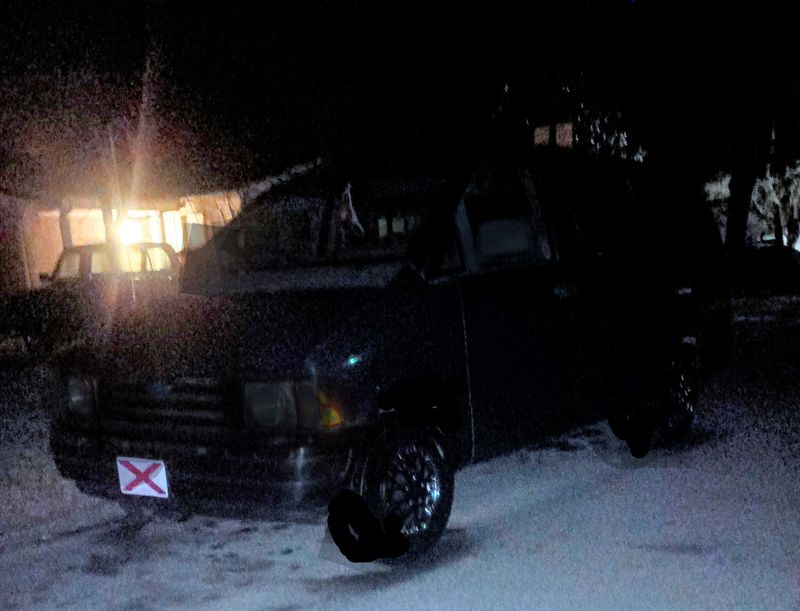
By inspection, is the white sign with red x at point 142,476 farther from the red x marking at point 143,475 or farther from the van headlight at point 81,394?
the van headlight at point 81,394

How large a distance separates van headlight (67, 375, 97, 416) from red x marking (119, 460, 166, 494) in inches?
14.5

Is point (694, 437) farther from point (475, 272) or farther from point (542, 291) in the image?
point (475, 272)

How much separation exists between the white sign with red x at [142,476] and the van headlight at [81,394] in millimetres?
344

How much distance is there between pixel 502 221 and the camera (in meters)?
4.04

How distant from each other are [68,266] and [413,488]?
929cm

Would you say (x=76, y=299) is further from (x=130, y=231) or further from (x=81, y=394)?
(x=130, y=231)

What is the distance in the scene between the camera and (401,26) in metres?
13.3

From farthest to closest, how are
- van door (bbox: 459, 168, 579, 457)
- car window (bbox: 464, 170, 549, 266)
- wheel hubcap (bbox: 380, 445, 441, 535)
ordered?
car window (bbox: 464, 170, 549, 266)
van door (bbox: 459, 168, 579, 457)
wheel hubcap (bbox: 380, 445, 441, 535)

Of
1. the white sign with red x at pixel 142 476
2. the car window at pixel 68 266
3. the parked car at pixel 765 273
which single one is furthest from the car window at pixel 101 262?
the parked car at pixel 765 273

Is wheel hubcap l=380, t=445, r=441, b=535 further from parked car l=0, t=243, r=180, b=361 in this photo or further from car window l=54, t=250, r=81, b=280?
car window l=54, t=250, r=81, b=280

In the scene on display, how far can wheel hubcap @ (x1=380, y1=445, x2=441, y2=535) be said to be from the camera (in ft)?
11.7

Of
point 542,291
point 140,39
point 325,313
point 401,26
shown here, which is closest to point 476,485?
point 542,291

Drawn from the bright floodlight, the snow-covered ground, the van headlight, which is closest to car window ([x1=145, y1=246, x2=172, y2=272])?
the snow-covered ground

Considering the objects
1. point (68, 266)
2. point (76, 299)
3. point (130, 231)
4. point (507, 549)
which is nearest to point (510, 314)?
point (507, 549)
